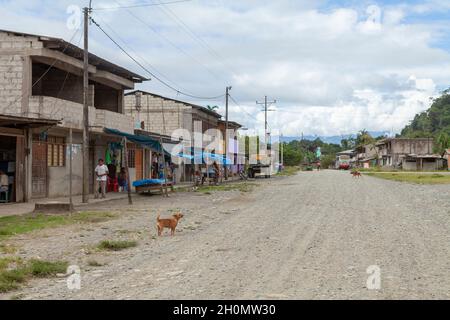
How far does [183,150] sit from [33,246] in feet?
109

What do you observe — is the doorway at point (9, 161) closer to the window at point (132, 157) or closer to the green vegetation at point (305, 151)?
the window at point (132, 157)

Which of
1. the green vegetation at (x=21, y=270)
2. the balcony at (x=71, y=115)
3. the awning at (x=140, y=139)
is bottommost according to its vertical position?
the green vegetation at (x=21, y=270)

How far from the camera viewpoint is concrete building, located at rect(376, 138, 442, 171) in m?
91.1

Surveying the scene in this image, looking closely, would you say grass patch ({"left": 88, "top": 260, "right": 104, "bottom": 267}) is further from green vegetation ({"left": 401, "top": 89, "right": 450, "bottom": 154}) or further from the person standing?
green vegetation ({"left": 401, "top": 89, "right": 450, "bottom": 154})

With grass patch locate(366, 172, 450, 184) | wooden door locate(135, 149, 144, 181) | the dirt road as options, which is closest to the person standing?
the dirt road

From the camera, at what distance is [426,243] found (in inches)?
433

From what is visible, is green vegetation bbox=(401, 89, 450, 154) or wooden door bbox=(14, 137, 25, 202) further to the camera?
green vegetation bbox=(401, 89, 450, 154)

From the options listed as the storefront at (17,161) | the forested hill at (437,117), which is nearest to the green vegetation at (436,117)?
the forested hill at (437,117)

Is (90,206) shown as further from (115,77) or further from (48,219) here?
(115,77)

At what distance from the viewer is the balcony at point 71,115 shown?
22906mm

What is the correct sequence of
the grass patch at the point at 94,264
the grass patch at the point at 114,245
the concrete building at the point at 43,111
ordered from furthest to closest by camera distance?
the concrete building at the point at 43,111
the grass patch at the point at 114,245
the grass patch at the point at 94,264

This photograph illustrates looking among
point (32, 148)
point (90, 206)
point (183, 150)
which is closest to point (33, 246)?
point (90, 206)

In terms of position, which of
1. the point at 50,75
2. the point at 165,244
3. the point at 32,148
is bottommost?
the point at 165,244

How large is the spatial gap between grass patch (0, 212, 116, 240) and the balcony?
493cm
